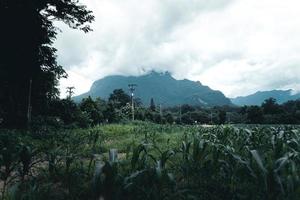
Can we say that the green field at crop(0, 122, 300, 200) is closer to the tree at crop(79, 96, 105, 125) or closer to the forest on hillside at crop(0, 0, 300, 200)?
the forest on hillside at crop(0, 0, 300, 200)

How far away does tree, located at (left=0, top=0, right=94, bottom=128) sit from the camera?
21.0 metres

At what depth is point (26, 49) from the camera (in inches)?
854

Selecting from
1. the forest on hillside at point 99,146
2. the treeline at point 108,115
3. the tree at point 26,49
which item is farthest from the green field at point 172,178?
the treeline at point 108,115

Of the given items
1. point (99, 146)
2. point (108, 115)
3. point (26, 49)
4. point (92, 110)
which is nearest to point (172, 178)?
point (99, 146)

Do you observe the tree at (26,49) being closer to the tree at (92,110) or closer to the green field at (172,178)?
the tree at (92,110)

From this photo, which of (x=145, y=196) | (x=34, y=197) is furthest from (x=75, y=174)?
(x=145, y=196)

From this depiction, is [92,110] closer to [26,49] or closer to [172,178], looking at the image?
[26,49]

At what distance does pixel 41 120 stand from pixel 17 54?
7399mm

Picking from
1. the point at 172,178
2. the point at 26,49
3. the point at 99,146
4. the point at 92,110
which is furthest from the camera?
the point at 92,110

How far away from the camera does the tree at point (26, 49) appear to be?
69.0ft

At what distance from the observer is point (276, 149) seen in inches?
219

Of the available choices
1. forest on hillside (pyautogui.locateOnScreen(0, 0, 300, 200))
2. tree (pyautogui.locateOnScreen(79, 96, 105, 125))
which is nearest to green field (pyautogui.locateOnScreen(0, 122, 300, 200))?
forest on hillside (pyautogui.locateOnScreen(0, 0, 300, 200))

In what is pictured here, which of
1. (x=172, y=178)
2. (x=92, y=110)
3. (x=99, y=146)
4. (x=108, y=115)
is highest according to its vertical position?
(x=92, y=110)

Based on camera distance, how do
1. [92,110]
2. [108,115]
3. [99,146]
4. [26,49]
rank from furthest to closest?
[108,115] < [92,110] < [26,49] < [99,146]
